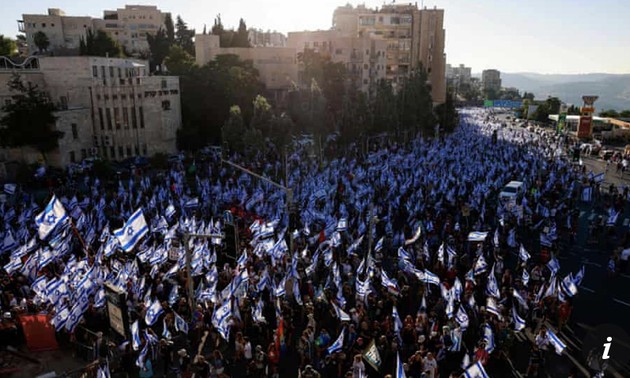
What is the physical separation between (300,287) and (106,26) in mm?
117336

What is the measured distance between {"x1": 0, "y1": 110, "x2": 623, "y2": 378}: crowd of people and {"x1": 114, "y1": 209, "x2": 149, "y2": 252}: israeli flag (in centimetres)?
3

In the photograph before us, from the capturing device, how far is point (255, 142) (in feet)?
121

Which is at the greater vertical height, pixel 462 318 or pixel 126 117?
pixel 126 117

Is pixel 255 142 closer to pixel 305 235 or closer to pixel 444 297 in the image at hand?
pixel 305 235

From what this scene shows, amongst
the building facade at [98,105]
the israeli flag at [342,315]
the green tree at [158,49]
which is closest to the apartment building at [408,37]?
the green tree at [158,49]

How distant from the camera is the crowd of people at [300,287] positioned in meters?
12.8

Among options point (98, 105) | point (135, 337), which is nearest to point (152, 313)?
point (135, 337)

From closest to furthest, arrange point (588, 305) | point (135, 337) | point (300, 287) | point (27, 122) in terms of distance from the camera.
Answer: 1. point (135, 337)
2. point (300, 287)
3. point (588, 305)
4. point (27, 122)

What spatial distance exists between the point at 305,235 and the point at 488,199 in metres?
13.1

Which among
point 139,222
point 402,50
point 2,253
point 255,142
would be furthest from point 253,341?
point 402,50

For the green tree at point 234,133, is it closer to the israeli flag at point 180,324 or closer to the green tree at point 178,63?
the green tree at point 178,63

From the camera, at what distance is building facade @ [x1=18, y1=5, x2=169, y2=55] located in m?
93.3

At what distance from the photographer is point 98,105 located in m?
43.2

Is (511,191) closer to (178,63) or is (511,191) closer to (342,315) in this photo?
(342,315)
